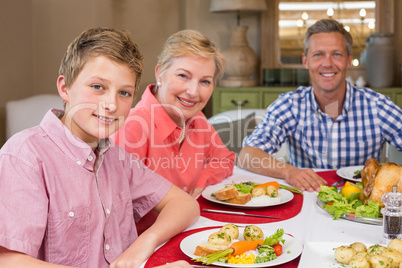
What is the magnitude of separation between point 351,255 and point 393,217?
0.24 metres

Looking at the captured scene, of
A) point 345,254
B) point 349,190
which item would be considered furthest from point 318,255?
point 349,190

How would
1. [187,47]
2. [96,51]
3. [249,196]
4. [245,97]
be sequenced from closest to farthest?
1. [96,51]
2. [249,196]
3. [187,47]
4. [245,97]

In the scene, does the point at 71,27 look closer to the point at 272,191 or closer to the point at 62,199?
the point at 272,191

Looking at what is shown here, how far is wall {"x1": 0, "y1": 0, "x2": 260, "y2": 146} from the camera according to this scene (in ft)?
11.4

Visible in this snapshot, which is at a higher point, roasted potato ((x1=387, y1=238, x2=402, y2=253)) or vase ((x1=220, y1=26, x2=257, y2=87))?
vase ((x1=220, y1=26, x2=257, y2=87))

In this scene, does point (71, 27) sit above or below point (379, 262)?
above

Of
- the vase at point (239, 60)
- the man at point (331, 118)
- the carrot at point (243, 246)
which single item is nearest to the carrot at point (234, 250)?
the carrot at point (243, 246)

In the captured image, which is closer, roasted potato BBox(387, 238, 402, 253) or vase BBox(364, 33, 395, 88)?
roasted potato BBox(387, 238, 402, 253)

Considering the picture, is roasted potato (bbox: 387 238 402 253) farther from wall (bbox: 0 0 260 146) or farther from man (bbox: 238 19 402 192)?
wall (bbox: 0 0 260 146)

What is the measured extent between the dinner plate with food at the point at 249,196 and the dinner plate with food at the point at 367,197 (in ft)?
0.45

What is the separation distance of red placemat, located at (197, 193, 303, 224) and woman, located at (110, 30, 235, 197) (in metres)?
0.19

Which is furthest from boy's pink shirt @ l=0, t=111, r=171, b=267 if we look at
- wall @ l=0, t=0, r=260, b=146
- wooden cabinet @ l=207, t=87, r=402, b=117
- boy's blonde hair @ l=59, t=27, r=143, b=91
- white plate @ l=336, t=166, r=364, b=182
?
wooden cabinet @ l=207, t=87, r=402, b=117

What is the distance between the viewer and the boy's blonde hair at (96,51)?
1.23 metres

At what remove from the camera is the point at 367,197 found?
4.68 feet
